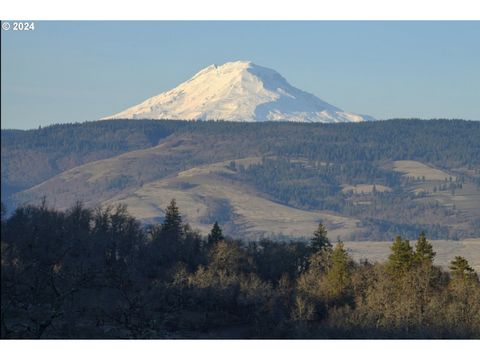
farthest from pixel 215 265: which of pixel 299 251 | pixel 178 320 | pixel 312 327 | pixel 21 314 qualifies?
pixel 21 314

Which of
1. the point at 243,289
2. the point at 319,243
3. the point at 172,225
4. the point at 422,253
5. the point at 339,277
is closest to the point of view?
the point at 243,289

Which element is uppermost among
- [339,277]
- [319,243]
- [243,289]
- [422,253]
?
[319,243]

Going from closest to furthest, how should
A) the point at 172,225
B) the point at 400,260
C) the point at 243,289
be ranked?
the point at 243,289, the point at 400,260, the point at 172,225

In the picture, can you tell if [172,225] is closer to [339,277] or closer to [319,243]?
[319,243]

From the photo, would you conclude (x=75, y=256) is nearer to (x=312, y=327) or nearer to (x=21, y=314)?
(x=312, y=327)

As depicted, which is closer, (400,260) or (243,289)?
(243,289)

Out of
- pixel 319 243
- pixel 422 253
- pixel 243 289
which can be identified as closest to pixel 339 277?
pixel 243 289

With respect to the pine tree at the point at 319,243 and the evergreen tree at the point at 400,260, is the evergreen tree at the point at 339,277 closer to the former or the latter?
the evergreen tree at the point at 400,260

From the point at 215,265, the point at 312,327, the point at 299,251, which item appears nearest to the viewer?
the point at 312,327
